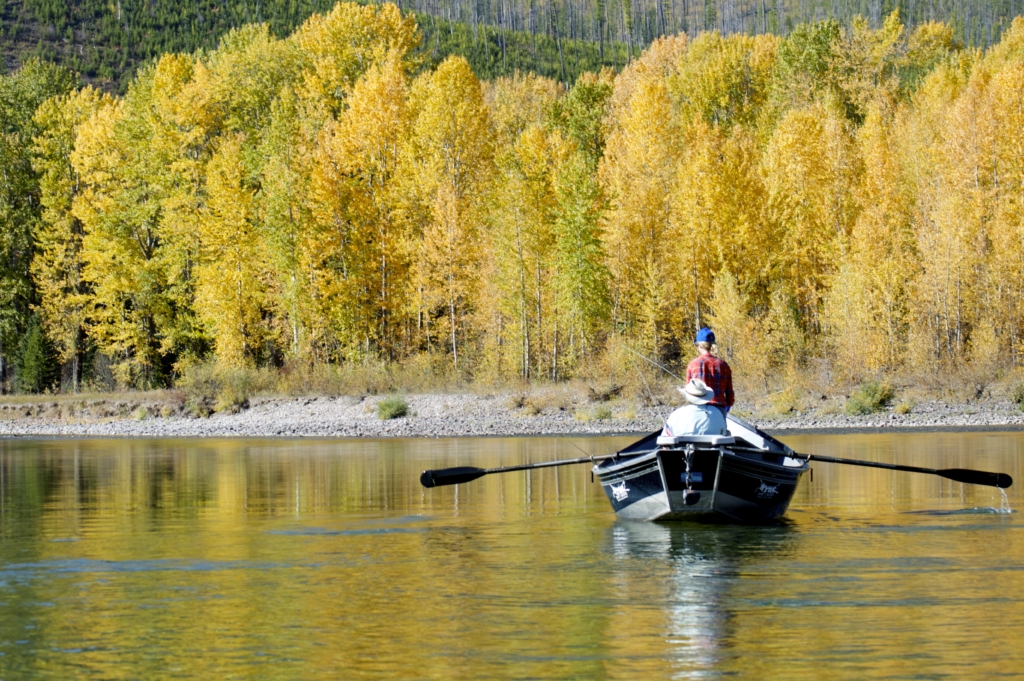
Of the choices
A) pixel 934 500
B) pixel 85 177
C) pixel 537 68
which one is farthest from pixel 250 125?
pixel 537 68

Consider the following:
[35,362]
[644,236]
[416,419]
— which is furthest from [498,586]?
[35,362]

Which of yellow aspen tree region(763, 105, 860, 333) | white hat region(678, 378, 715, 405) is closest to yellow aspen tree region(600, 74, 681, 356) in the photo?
yellow aspen tree region(763, 105, 860, 333)

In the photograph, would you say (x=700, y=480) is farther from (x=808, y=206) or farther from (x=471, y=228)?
(x=808, y=206)

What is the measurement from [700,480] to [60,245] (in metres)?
49.9

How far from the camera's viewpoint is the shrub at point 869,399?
1710 inches

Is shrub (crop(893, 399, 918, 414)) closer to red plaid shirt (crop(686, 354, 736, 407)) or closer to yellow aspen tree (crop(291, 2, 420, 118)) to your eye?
red plaid shirt (crop(686, 354, 736, 407))

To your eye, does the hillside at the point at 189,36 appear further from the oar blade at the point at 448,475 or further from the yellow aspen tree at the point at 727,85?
the oar blade at the point at 448,475

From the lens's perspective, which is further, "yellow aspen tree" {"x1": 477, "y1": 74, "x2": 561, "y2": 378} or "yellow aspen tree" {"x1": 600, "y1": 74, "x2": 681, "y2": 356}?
"yellow aspen tree" {"x1": 600, "y1": 74, "x2": 681, "y2": 356}

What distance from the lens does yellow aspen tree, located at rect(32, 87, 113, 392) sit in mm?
61812

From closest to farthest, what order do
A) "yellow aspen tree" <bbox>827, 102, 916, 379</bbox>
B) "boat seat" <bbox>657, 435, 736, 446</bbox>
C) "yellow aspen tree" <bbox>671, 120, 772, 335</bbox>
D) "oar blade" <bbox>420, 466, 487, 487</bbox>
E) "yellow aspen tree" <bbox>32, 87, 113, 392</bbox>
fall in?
"boat seat" <bbox>657, 435, 736, 446</bbox> < "oar blade" <bbox>420, 466, 487, 487</bbox> < "yellow aspen tree" <bbox>827, 102, 916, 379</bbox> < "yellow aspen tree" <bbox>671, 120, 772, 335</bbox> < "yellow aspen tree" <bbox>32, 87, 113, 392</bbox>

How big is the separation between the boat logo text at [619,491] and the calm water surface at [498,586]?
503 millimetres

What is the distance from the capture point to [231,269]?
184 ft

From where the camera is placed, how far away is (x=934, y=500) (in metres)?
21.7

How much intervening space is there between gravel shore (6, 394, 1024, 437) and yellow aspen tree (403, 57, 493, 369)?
585 centimetres
